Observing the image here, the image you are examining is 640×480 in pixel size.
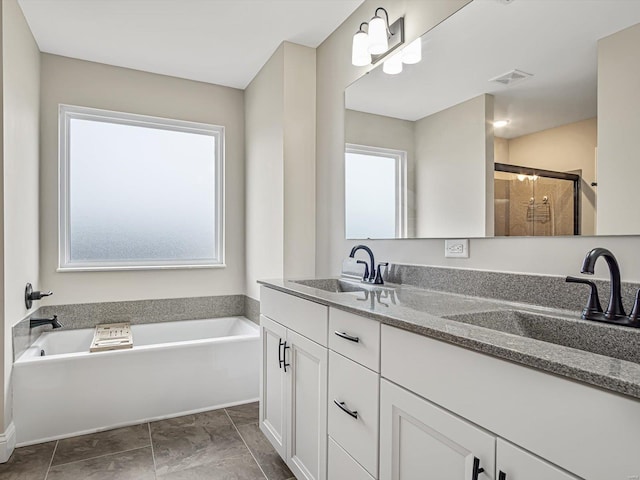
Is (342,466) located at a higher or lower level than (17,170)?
lower

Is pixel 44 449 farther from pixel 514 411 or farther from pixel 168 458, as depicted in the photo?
pixel 514 411

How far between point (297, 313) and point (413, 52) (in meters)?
1.40

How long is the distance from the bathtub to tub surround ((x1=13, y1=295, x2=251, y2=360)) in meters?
0.10

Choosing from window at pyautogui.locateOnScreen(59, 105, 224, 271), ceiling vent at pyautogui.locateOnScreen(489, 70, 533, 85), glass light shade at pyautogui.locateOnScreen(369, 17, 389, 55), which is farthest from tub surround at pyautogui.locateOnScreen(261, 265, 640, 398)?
window at pyautogui.locateOnScreen(59, 105, 224, 271)

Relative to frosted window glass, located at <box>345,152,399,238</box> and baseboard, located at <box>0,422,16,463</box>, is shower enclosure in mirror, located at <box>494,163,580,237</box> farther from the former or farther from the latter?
baseboard, located at <box>0,422,16,463</box>

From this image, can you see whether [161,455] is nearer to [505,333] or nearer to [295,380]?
[295,380]

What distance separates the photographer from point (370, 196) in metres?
2.33

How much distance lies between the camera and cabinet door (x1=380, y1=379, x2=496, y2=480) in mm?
889

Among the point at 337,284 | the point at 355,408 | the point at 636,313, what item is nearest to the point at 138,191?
the point at 337,284

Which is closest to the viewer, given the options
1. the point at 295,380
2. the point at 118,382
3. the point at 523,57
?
the point at 523,57

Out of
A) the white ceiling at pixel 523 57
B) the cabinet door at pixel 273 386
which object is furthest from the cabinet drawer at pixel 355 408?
the white ceiling at pixel 523 57

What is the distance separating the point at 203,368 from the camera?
2713 mm

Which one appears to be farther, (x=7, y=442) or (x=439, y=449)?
(x=7, y=442)

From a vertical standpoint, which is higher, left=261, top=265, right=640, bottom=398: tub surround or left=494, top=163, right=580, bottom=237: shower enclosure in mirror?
left=494, top=163, right=580, bottom=237: shower enclosure in mirror
